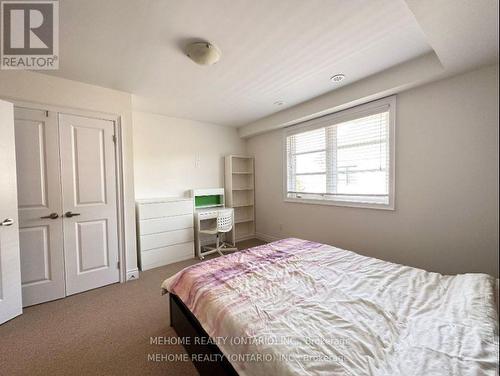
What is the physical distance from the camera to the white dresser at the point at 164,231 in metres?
2.99

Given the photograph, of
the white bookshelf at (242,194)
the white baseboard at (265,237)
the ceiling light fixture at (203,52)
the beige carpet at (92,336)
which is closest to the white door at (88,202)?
the beige carpet at (92,336)

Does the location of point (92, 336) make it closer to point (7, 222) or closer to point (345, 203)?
point (7, 222)

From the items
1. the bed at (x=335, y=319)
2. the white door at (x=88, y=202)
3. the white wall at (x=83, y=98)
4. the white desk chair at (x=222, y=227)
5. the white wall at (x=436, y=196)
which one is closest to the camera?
the white wall at (x=436, y=196)

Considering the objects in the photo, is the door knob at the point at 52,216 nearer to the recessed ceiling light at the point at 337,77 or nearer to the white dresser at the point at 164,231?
the white dresser at the point at 164,231

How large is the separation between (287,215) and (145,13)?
10.5ft

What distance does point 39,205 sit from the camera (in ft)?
7.11

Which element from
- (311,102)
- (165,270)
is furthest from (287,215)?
(165,270)

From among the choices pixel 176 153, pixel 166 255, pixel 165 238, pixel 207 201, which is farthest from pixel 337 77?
pixel 166 255

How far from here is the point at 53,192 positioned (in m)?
2.23

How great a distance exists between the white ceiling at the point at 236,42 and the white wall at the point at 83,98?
115 mm

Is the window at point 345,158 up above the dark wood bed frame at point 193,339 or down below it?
above

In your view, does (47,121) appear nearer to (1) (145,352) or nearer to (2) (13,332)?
(2) (13,332)

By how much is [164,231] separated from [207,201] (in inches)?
41.9

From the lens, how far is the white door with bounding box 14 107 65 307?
2088 mm
